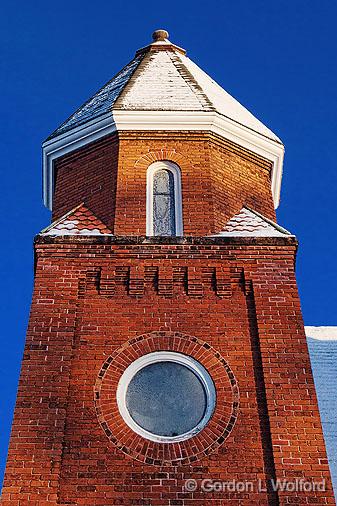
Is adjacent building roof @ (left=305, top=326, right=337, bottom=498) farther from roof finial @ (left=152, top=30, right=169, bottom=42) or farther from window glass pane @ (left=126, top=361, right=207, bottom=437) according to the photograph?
roof finial @ (left=152, top=30, right=169, bottom=42)

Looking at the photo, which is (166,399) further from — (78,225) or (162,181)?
(162,181)

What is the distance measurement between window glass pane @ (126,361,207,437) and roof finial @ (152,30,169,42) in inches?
392

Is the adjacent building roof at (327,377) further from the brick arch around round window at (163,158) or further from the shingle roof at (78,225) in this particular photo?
the shingle roof at (78,225)

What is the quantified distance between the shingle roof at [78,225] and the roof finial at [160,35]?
6.49 metres

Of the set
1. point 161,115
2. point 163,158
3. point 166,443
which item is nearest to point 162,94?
point 161,115

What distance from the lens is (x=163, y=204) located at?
14.3 meters

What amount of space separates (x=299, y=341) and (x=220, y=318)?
1.13 m

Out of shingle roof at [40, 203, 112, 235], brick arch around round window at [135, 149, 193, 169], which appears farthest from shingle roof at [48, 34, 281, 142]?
shingle roof at [40, 203, 112, 235]

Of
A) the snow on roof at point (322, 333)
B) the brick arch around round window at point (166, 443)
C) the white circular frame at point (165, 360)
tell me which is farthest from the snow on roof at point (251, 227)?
the snow on roof at point (322, 333)

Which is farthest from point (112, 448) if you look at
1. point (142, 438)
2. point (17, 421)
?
point (17, 421)

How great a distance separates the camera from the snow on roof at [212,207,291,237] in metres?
13.6

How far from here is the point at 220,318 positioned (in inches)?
482

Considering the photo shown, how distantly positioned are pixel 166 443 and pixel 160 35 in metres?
11.3

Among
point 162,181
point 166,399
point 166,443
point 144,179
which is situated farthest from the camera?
point 162,181
